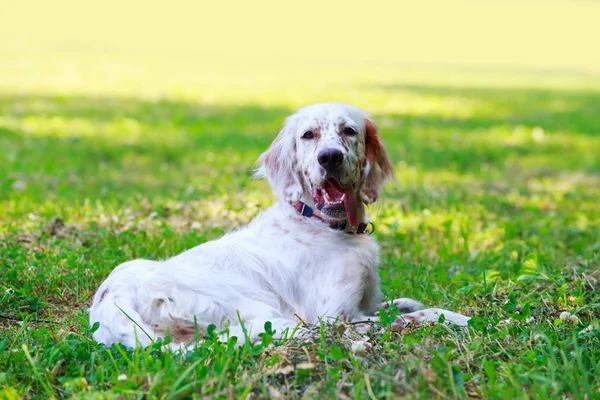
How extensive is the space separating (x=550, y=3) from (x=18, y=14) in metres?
34.0

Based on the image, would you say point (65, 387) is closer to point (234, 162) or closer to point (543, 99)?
point (234, 162)

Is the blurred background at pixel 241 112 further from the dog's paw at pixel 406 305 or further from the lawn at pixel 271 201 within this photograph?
the dog's paw at pixel 406 305

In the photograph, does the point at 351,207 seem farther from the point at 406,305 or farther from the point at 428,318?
the point at 428,318

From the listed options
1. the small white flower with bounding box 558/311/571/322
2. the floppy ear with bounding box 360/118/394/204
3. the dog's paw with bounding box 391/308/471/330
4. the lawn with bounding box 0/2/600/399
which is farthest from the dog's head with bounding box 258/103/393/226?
the small white flower with bounding box 558/311/571/322

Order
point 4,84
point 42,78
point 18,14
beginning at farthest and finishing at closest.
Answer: point 18,14 → point 42,78 → point 4,84

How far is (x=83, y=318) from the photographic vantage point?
13.5ft

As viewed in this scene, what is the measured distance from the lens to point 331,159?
438 centimetres

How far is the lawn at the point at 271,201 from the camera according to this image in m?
3.18

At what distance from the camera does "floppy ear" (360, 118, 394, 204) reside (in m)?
4.77

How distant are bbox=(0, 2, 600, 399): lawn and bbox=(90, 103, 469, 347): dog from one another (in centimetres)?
23

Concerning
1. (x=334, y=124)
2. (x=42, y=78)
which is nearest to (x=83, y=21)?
(x=42, y=78)

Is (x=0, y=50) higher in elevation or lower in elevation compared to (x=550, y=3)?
lower

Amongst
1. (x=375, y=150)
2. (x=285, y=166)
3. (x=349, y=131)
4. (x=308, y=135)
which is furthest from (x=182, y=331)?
(x=375, y=150)

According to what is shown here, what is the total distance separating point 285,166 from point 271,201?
2.52 meters
